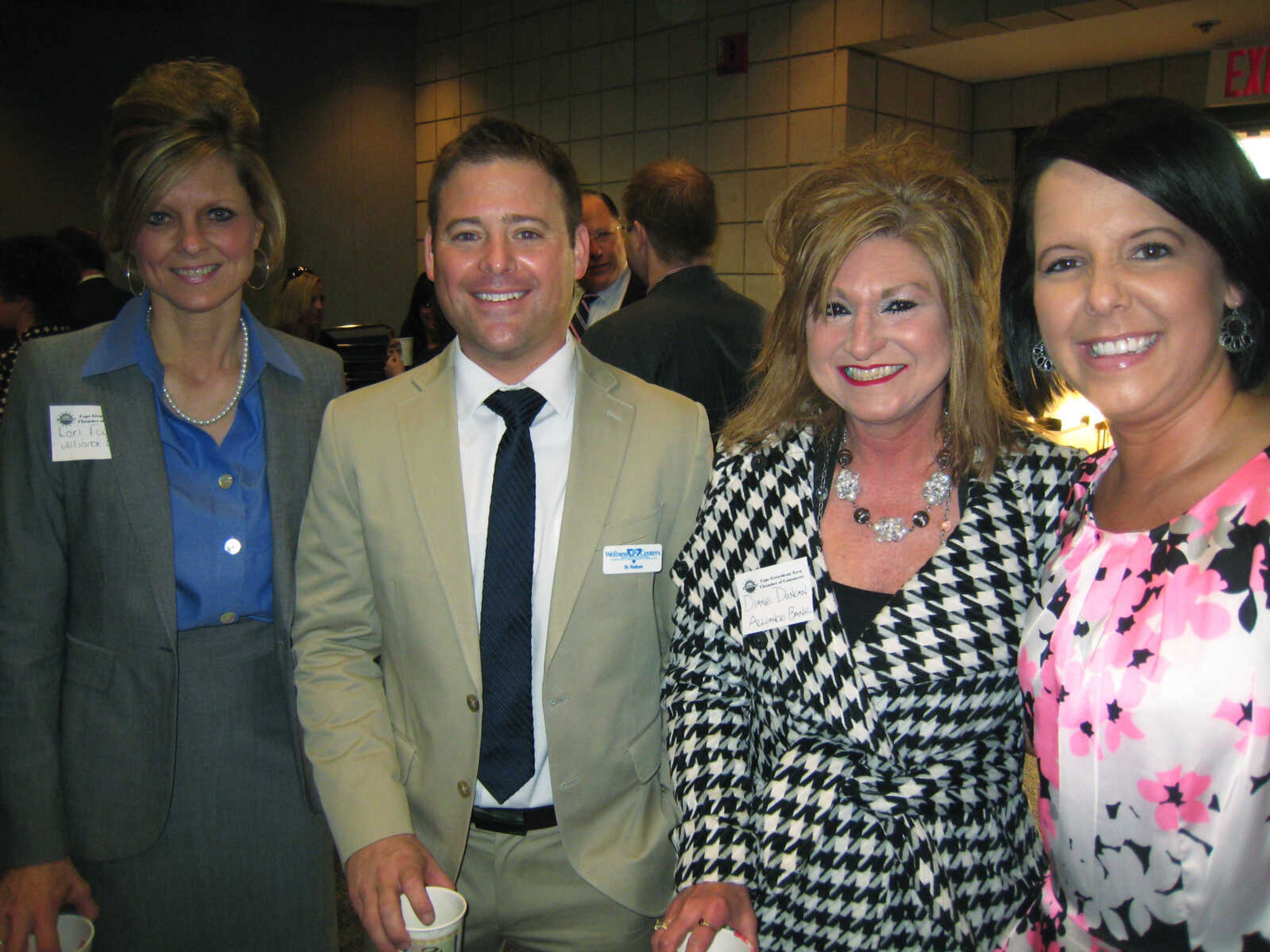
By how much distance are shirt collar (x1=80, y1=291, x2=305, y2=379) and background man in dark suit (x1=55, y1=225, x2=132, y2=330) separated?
2438 millimetres

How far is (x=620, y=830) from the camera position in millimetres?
1472

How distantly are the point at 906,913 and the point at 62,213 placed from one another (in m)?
7.63

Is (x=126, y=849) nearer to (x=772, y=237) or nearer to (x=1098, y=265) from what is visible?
(x=772, y=237)

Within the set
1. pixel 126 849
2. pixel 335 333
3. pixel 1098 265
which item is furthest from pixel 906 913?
pixel 335 333

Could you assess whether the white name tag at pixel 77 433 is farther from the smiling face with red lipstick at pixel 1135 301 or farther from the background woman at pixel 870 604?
the smiling face with red lipstick at pixel 1135 301

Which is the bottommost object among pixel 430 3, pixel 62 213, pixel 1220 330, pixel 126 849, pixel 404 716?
pixel 126 849

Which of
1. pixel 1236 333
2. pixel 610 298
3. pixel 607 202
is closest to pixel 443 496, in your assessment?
pixel 1236 333

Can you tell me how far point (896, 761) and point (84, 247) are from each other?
397 cm

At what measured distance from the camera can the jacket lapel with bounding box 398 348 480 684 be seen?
1.41 metres

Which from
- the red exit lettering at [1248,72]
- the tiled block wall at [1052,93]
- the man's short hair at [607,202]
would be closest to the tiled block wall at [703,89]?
the tiled block wall at [1052,93]

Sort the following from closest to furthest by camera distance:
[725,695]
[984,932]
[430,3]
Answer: [984,932] < [725,695] < [430,3]

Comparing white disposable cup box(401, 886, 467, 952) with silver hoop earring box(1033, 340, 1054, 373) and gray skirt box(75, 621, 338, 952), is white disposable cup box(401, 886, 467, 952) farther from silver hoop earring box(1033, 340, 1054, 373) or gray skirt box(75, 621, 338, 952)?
silver hoop earring box(1033, 340, 1054, 373)

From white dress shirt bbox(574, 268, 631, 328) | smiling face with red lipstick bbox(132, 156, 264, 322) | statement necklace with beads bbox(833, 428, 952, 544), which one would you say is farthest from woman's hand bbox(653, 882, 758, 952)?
white dress shirt bbox(574, 268, 631, 328)

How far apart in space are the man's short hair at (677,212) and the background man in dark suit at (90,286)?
226 centimetres
